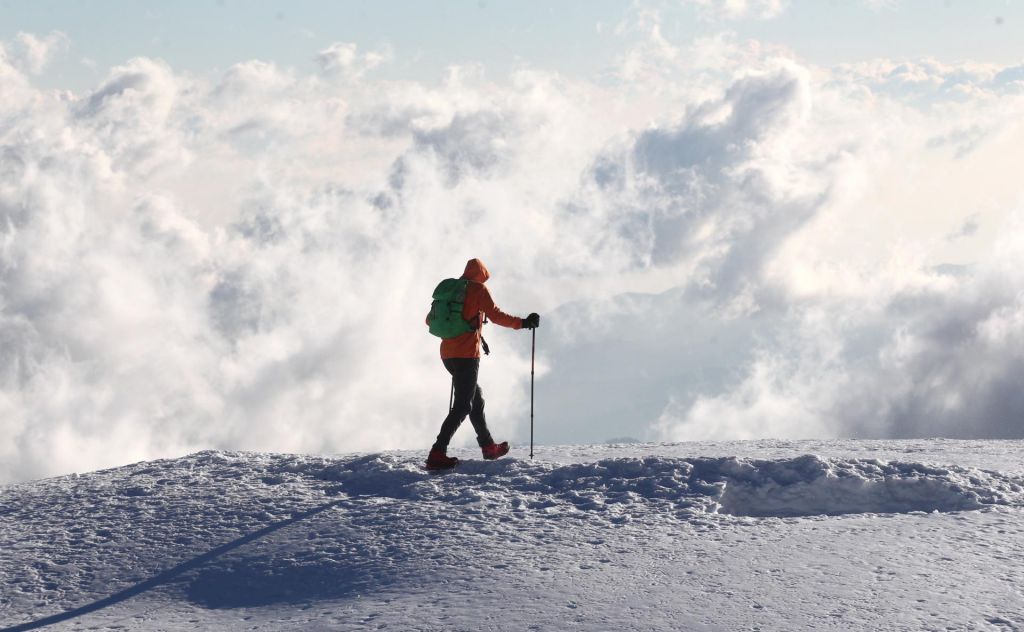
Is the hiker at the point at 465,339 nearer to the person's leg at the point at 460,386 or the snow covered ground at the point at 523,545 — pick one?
the person's leg at the point at 460,386

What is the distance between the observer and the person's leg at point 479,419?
916 centimetres

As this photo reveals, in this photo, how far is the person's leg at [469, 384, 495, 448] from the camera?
9.16m

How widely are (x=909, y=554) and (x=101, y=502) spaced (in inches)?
279

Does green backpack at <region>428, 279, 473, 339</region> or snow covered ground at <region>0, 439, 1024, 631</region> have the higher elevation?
green backpack at <region>428, 279, 473, 339</region>

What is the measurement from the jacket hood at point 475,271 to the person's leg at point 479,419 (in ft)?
3.92

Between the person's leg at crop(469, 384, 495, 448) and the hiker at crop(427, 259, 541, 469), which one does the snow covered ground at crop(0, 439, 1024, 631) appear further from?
the person's leg at crop(469, 384, 495, 448)

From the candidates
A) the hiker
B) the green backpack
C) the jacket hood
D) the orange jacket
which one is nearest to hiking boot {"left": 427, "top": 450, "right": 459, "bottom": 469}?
the hiker

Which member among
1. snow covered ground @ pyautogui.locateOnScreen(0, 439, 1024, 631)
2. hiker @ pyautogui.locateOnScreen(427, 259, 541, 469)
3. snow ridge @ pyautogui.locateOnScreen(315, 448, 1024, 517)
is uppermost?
hiker @ pyautogui.locateOnScreen(427, 259, 541, 469)

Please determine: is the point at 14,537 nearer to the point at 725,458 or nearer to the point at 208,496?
the point at 208,496

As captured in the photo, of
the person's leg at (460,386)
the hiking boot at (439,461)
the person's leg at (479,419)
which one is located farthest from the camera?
the person's leg at (479,419)

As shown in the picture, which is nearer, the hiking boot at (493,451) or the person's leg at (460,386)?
the person's leg at (460,386)

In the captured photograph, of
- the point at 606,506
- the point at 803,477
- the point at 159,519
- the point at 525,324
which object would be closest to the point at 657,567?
the point at 606,506

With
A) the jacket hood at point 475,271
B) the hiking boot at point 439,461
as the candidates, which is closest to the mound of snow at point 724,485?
the hiking boot at point 439,461

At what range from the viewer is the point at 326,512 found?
24.4 feet
